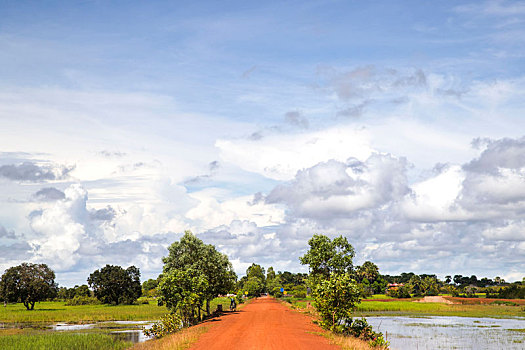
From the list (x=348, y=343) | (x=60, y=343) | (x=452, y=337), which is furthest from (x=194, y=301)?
(x=452, y=337)

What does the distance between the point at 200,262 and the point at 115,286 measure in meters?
73.8

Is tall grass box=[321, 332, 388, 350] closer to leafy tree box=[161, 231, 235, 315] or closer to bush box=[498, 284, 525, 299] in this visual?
leafy tree box=[161, 231, 235, 315]

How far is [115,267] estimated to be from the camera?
12794 cm

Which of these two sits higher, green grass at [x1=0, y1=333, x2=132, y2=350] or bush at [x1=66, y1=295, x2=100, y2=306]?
green grass at [x1=0, y1=333, x2=132, y2=350]

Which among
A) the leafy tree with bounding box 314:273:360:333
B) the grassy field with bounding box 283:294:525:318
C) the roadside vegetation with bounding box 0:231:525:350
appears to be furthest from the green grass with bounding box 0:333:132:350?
the grassy field with bounding box 283:294:525:318

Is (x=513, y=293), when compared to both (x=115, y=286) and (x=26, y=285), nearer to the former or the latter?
(x=115, y=286)

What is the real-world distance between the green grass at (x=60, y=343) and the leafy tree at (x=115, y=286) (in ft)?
266

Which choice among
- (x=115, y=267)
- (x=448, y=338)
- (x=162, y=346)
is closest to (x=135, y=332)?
(x=162, y=346)

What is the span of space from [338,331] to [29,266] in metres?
86.4

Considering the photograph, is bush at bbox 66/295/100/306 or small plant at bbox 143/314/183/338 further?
bush at bbox 66/295/100/306

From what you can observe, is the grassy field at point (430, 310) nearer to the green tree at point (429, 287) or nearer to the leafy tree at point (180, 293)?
the leafy tree at point (180, 293)

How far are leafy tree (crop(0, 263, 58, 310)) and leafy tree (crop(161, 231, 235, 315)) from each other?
54.7m

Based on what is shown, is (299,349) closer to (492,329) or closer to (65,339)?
(65,339)

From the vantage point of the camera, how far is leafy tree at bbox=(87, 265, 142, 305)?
12106 centimetres
